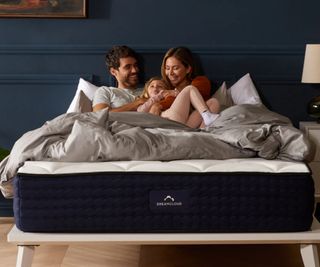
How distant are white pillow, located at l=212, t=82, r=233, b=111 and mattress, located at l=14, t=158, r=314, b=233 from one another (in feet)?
4.48

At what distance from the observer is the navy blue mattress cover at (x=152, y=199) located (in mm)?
2537

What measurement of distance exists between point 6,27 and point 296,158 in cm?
223

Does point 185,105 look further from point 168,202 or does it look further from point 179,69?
point 168,202

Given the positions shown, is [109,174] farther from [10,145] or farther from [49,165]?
[10,145]

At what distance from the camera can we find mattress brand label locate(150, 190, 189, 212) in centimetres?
254

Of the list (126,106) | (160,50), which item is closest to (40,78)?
(126,106)

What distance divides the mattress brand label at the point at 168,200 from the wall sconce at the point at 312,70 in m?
1.58

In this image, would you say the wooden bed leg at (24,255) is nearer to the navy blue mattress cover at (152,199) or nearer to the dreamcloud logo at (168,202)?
the navy blue mattress cover at (152,199)

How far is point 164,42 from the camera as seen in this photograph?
13.3ft

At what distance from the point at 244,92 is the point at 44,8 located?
4.59 feet

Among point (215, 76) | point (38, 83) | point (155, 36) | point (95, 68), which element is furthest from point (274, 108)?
point (38, 83)

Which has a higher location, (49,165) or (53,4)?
(53,4)

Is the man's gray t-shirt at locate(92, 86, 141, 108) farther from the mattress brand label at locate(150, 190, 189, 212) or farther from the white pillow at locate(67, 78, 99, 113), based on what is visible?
the mattress brand label at locate(150, 190, 189, 212)

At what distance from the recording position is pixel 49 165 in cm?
262
